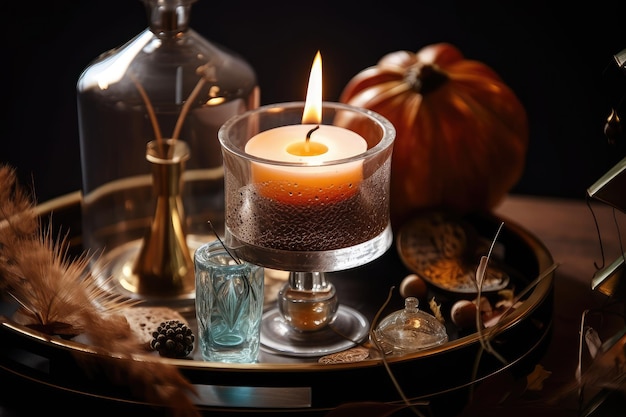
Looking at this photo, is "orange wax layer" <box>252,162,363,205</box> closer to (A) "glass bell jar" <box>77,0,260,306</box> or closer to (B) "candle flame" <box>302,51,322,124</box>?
(B) "candle flame" <box>302,51,322,124</box>

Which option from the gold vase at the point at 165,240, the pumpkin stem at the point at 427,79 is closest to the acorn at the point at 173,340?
the gold vase at the point at 165,240

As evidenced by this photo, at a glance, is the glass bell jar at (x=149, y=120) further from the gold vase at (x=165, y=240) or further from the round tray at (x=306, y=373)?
the round tray at (x=306, y=373)

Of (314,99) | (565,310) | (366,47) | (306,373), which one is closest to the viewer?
(306,373)

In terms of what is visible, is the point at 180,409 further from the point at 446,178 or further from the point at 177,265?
the point at 446,178

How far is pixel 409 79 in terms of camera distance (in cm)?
111

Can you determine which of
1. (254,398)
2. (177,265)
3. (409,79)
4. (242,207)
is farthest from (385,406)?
(409,79)

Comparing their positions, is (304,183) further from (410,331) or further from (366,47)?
(366,47)

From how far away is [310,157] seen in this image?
0.85m

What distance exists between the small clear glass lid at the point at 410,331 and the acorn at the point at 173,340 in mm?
169

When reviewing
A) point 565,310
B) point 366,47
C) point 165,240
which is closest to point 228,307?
point 165,240

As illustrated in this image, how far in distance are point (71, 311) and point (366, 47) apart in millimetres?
824

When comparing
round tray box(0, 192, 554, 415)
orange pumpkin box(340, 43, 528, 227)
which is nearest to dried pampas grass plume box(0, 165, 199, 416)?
round tray box(0, 192, 554, 415)

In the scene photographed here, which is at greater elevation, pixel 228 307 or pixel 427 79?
pixel 427 79

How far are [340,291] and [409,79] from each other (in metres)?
0.26
